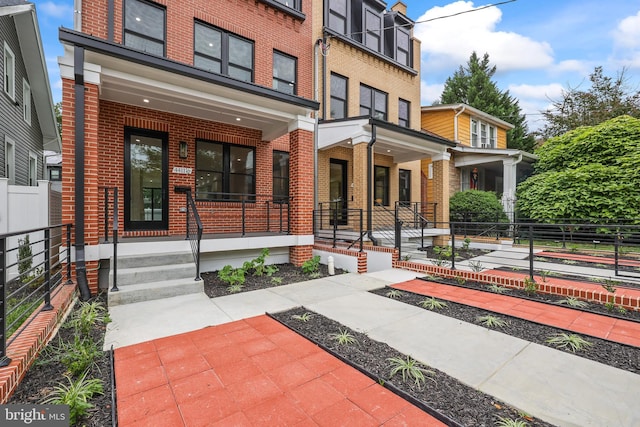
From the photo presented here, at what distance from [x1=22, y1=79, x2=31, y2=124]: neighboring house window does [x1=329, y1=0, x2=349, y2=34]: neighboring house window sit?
10.5 m

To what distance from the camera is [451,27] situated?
826cm

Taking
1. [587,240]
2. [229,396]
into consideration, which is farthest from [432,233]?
[229,396]

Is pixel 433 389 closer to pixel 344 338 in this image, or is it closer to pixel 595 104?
pixel 344 338

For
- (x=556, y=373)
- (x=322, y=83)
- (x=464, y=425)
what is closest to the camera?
(x=464, y=425)

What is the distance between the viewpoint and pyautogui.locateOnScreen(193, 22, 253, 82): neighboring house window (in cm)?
750

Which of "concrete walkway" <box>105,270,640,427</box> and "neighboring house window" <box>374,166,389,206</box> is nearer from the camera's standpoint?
"concrete walkway" <box>105,270,640,427</box>

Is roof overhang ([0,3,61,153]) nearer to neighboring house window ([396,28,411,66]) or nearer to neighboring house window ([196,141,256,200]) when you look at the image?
neighboring house window ([196,141,256,200])

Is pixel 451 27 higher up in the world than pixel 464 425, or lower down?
higher up

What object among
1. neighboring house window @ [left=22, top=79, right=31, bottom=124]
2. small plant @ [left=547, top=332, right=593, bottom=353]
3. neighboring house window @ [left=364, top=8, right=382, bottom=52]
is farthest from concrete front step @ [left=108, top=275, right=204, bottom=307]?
neighboring house window @ [left=364, top=8, right=382, bottom=52]

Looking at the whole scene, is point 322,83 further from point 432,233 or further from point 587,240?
point 587,240

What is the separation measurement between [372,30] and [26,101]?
12.4 m

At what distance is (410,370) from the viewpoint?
2455 mm

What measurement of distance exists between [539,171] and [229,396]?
1508 centimetres

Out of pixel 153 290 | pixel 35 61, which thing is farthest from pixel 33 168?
pixel 153 290
